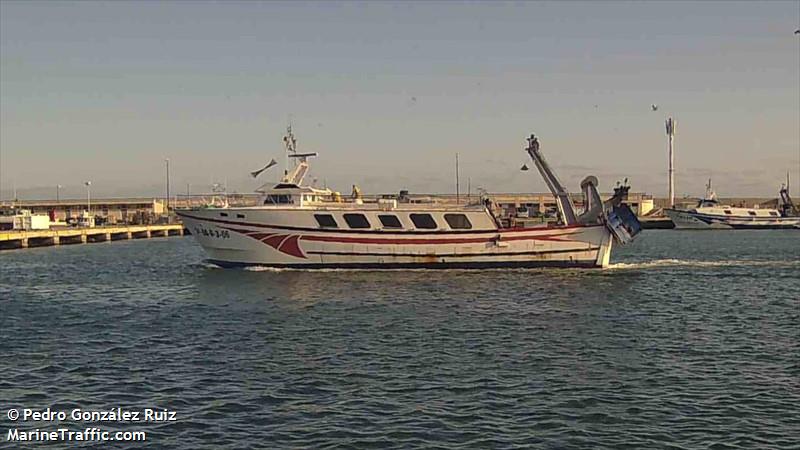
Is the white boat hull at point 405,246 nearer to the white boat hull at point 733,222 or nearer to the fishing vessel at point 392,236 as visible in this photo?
the fishing vessel at point 392,236

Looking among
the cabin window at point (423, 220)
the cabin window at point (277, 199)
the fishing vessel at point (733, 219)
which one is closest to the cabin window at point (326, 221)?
the cabin window at point (277, 199)

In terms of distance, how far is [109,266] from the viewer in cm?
5481

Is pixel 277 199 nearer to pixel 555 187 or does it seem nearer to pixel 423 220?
pixel 423 220

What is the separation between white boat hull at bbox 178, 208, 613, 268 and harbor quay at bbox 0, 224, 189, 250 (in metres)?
38.9

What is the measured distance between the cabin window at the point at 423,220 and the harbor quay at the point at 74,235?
4579cm

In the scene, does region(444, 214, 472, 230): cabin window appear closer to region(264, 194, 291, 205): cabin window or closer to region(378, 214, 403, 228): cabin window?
region(378, 214, 403, 228): cabin window

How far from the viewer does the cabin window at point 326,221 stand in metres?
46.0

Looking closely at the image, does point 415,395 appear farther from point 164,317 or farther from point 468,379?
point 164,317

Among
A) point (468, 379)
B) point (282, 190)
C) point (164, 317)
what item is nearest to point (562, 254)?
point (282, 190)

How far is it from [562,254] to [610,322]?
18.7 metres

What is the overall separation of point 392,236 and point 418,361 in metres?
25.1

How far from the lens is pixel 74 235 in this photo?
87875 mm

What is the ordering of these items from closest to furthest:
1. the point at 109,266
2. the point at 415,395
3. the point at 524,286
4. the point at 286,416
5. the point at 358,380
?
the point at 286,416, the point at 415,395, the point at 358,380, the point at 524,286, the point at 109,266

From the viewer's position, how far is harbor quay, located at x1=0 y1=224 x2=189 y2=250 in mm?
78250
